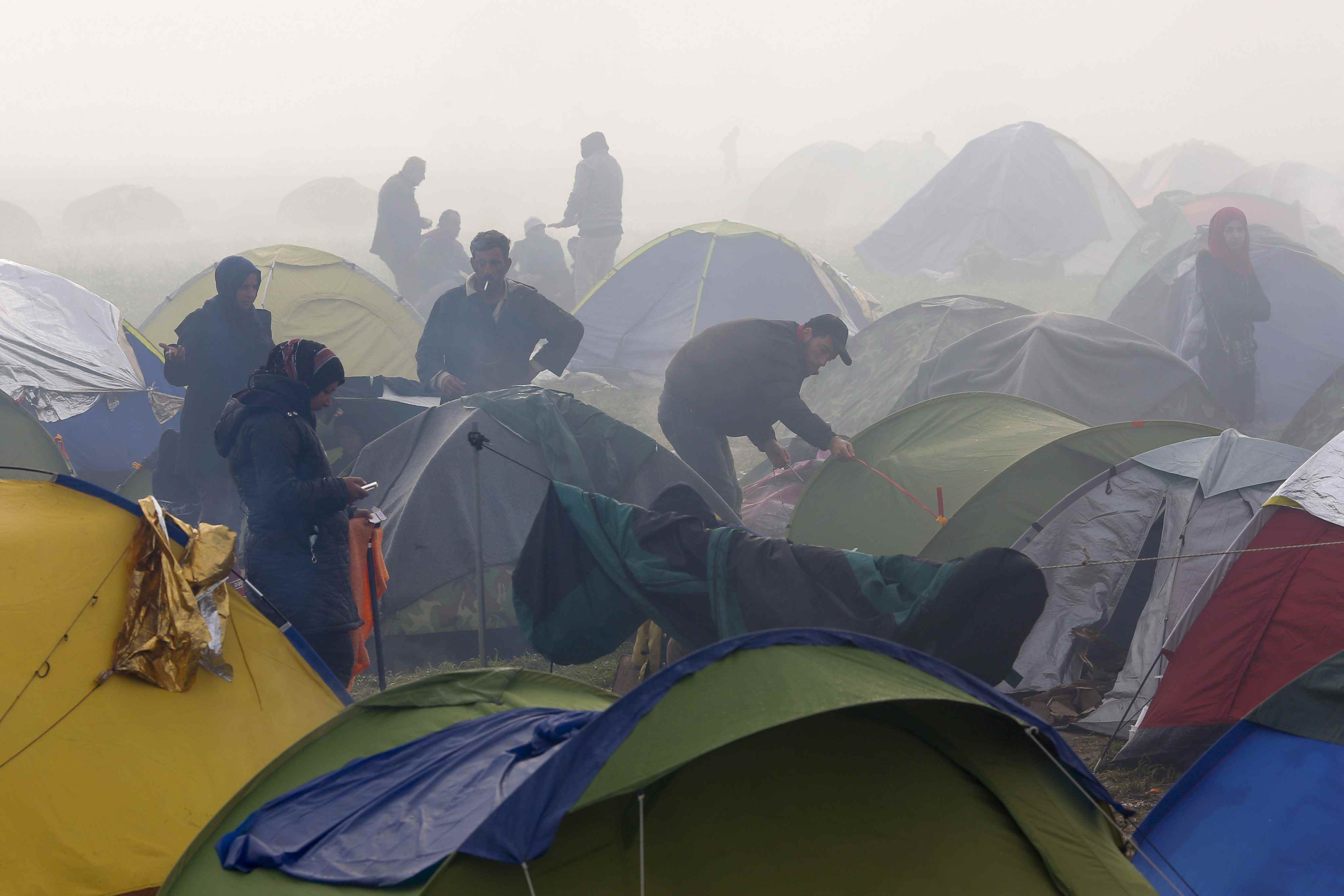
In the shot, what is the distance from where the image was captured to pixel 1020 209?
1634 cm

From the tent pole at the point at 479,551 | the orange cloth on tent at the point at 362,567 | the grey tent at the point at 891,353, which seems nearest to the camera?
the orange cloth on tent at the point at 362,567

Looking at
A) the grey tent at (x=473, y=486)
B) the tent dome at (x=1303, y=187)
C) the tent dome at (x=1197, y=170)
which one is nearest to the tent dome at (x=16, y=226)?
the grey tent at (x=473, y=486)

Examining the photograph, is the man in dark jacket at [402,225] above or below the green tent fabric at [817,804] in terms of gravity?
above

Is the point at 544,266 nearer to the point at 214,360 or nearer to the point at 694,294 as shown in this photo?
the point at 694,294

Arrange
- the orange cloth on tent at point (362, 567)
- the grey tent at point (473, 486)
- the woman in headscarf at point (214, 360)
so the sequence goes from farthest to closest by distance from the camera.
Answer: the woman in headscarf at point (214, 360)
the grey tent at point (473, 486)
the orange cloth on tent at point (362, 567)

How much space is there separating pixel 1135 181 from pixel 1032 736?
29739 mm

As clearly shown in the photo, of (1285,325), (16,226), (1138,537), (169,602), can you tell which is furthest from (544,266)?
(16,226)

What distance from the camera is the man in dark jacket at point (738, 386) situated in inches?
241

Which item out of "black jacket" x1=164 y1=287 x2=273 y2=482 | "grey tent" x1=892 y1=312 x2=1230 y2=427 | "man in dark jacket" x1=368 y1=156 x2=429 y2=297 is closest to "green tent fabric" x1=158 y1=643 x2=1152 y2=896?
"black jacket" x1=164 y1=287 x2=273 y2=482

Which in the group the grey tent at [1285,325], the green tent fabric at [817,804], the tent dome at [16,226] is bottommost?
the grey tent at [1285,325]

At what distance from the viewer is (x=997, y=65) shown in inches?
3386

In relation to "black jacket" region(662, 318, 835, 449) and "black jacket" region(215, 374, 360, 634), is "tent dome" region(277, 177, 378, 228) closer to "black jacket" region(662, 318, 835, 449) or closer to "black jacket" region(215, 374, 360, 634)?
"black jacket" region(662, 318, 835, 449)

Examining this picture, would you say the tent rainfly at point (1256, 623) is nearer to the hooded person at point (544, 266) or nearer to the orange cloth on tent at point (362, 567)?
the orange cloth on tent at point (362, 567)

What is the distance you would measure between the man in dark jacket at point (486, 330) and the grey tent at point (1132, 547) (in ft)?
11.8
